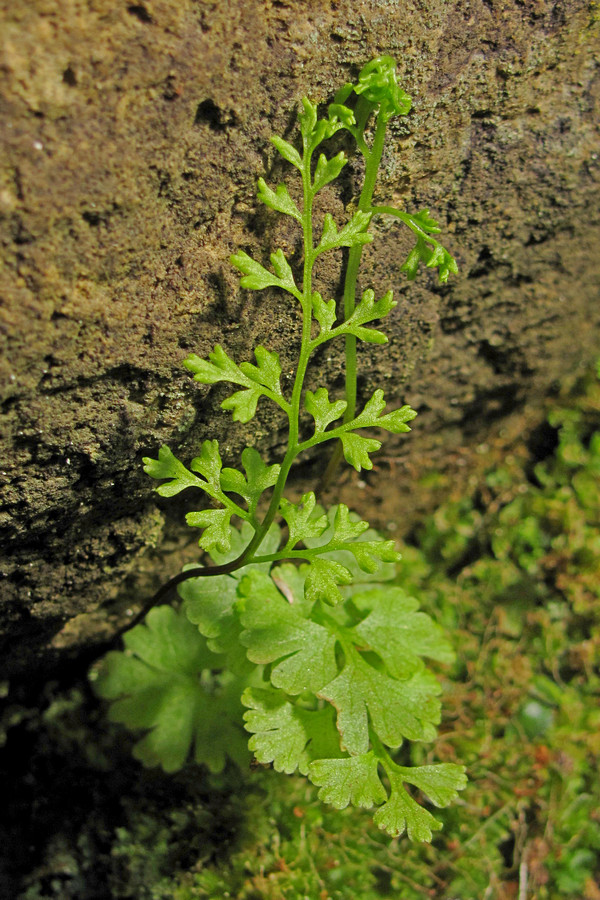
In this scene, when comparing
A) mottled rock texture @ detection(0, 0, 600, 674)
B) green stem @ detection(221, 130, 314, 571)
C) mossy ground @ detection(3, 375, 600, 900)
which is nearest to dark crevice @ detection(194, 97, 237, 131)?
mottled rock texture @ detection(0, 0, 600, 674)

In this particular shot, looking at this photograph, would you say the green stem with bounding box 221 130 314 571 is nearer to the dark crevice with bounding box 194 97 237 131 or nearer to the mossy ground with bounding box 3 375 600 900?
the dark crevice with bounding box 194 97 237 131

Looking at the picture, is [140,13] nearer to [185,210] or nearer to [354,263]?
[185,210]

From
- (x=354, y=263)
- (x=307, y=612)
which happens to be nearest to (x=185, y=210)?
(x=354, y=263)

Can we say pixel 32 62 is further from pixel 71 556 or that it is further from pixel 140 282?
pixel 71 556

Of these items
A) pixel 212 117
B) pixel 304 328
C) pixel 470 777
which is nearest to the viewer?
pixel 212 117

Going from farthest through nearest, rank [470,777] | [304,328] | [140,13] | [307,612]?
[470,777] < [307,612] < [304,328] < [140,13]

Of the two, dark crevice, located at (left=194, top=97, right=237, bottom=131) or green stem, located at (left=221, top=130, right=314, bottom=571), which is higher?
dark crevice, located at (left=194, top=97, right=237, bottom=131)

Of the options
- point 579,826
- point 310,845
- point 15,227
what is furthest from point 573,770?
point 15,227

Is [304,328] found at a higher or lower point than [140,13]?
lower
